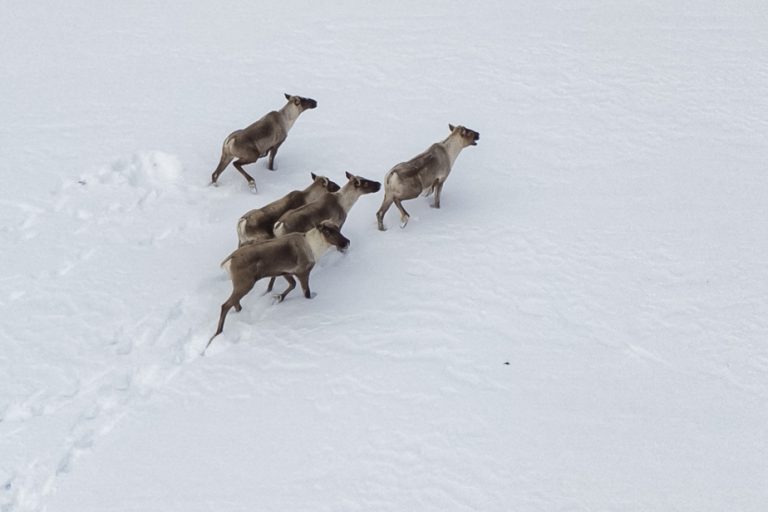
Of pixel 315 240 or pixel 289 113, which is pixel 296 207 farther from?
pixel 289 113

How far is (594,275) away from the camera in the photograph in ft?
31.0

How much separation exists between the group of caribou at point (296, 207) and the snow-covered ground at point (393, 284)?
1.16 feet

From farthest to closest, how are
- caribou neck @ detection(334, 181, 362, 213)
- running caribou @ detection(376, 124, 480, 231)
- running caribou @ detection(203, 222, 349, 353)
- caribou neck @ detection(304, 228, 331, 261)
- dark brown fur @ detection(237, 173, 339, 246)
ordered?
running caribou @ detection(376, 124, 480, 231), caribou neck @ detection(334, 181, 362, 213), dark brown fur @ detection(237, 173, 339, 246), caribou neck @ detection(304, 228, 331, 261), running caribou @ detection(203, 222, 349, 353)

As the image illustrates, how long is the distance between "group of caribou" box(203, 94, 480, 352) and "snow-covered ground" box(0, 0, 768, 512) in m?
0.35

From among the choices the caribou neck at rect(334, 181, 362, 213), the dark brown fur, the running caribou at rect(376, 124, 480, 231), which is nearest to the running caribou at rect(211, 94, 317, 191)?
the dark brown fur

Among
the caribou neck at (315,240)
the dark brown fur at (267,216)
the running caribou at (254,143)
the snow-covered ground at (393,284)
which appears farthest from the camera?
the running caribou at (254,143)

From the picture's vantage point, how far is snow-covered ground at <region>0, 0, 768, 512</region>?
7160mm

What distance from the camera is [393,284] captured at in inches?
359

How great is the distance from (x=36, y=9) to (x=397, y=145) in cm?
840

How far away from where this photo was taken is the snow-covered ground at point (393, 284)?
23.5 feet

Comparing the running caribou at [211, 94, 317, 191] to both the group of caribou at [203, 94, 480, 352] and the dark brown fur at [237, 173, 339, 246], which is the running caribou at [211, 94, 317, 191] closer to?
the group of caribou at [203, 94, 480, 352]

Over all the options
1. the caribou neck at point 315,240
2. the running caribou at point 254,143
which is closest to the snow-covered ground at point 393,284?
the running caribou at point 254,143

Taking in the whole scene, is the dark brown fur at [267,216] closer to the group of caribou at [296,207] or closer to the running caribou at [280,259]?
the group of caribou at [296,207]

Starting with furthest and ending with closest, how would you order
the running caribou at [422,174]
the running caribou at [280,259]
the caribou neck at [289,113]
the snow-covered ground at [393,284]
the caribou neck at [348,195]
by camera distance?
the caribou neck at [289,113]
the running caribou at [422,174]
the caribou neck at [348,195]
the running caribou at [280,259]
the snow-covered ground at [393,284]
